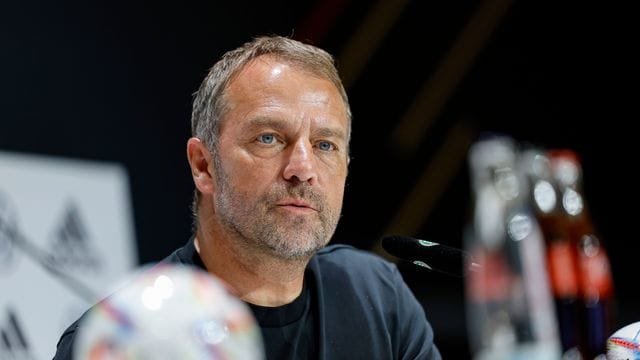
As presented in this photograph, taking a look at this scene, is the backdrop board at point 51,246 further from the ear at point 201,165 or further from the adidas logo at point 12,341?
the ear at point 201,165

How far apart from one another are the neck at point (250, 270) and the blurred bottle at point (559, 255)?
2112mm

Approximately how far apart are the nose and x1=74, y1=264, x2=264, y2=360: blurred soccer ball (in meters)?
0.62

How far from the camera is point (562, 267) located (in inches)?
142

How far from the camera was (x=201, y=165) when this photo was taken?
1719mm

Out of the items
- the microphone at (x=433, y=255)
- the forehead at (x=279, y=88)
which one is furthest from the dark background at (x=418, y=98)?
the microphone at (x=433, y=255)

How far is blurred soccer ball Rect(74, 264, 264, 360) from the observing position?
33.9 inches

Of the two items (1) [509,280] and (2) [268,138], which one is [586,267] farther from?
(2) [268,138]

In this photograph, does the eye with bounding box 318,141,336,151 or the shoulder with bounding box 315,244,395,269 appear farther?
the shoulder with bounding box 315,244,395,269

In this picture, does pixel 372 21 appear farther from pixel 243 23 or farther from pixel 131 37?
pixel 131 37

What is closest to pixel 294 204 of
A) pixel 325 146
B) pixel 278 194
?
pixel 278 194

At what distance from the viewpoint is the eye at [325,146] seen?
162 cm

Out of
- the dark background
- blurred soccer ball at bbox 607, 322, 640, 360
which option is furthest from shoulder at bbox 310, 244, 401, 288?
the dark background

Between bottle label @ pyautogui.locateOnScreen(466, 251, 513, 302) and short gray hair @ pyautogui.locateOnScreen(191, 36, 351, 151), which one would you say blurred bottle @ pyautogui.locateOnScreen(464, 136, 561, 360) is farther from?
short gray hair @ pyautogui.locateOnScreen(191, 36, 351, 151)

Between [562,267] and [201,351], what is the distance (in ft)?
9.65
